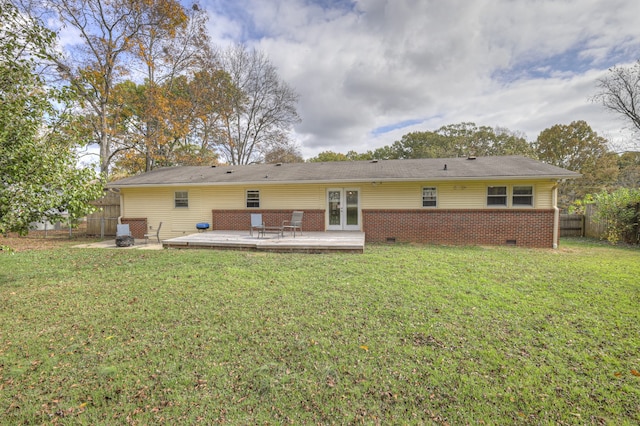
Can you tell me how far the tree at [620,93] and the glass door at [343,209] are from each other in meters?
19.8

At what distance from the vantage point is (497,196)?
1040 cm

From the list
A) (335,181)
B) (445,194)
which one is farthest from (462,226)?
(335,181)

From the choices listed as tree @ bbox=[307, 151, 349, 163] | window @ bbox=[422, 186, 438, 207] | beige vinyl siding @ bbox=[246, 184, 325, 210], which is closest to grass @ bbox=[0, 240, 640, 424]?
window @ bbox=[422, 186, 438, 207]

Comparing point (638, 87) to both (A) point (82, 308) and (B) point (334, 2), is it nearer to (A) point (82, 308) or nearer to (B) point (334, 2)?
(B) point (334, 2)

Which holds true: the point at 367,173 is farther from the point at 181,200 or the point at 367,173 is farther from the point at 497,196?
the point at 181,200

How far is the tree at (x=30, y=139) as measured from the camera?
12.2ft

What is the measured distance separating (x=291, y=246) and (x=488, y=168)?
8.77m

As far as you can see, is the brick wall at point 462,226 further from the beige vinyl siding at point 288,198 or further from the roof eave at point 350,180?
the roof eave at point 350,180

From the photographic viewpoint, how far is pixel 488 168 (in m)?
10.7

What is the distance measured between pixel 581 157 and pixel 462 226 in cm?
2314

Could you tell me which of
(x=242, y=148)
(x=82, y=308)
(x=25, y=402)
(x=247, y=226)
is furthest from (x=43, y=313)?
(x=242, y=148)

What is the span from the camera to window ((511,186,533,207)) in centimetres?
1012

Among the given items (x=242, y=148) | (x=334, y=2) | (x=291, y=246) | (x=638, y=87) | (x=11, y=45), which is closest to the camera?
(x=11, y=45)

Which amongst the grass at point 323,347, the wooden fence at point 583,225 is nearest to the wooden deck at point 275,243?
the grass at point 323,347
